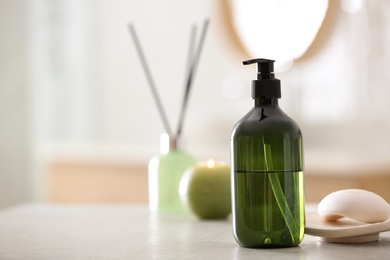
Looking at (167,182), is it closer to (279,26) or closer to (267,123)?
(267,123)

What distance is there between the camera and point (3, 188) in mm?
2957

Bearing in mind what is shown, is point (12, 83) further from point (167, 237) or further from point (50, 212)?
point (167, 237)

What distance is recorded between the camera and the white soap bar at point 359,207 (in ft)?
3.22

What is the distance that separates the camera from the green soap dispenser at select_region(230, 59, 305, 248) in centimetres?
92

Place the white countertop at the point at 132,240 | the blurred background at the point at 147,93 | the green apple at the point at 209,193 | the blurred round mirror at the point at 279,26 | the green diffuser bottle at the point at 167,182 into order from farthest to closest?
the blurred round mirror at the point at 279,26
the blurred background at the point at 147,93
the green diffuser bottle at the point at 167,182
the green apple at the point at 209,193
the white countertop at the point at 132,240

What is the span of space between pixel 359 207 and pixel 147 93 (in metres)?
2.92

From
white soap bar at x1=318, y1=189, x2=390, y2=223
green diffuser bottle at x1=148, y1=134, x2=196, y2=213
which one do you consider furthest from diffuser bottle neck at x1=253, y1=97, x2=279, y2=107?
green diffuser bottle at x1=148, y1=134, x2=196, y2=213

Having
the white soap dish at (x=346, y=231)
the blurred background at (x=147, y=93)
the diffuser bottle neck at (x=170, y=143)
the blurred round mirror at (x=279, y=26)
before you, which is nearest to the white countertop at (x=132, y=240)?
the white soap dish at (x=346, y=231)

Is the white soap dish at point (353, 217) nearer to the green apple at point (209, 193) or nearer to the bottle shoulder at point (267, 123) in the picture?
the bottle shoulder at point (267, 123)

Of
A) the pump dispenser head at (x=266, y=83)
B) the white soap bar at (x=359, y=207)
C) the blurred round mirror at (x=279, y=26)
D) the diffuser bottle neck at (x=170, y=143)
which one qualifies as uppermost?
the blurred round mirror at (x=279, y=26)

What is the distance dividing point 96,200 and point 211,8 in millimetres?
1062

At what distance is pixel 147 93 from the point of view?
3.85 metres

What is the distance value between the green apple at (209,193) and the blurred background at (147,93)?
1.65 meters

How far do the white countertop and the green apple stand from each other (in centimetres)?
3
